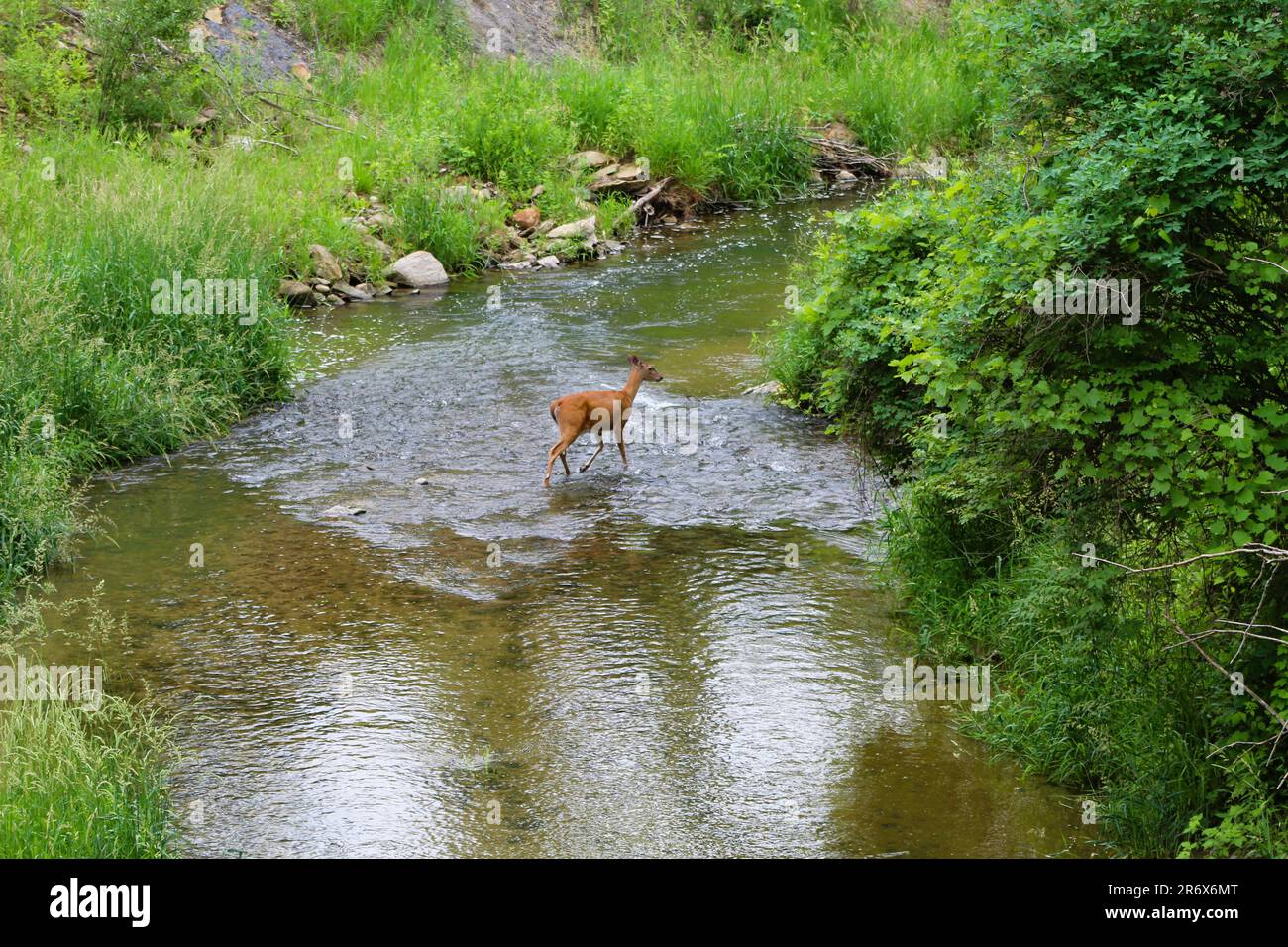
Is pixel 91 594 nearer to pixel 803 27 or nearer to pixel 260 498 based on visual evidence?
pixel 260 498

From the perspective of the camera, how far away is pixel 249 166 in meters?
16.4

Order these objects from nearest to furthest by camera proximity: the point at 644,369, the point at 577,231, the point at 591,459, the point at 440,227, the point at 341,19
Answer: the point at 591,459 → the point at 644,369 → the point at 440,227 → the point at 577,231 → the point at 341,19

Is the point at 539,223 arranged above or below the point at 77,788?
above

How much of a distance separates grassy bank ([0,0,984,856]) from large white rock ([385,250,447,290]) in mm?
218

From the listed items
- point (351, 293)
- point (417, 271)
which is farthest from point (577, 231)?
point (351, 293)

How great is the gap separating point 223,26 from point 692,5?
876 centimetres

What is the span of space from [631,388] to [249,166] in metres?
8.05

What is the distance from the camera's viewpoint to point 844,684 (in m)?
7.02

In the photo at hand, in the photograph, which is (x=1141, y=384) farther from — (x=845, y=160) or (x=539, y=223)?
(x=845, y=160)

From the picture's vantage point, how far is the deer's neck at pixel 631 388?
10578 millimetres

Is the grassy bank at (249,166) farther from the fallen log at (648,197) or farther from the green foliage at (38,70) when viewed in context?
the fallen log at (648,197)

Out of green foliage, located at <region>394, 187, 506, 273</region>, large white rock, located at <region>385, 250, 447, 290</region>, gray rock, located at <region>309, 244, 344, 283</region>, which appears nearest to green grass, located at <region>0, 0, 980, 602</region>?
green foliage, located at <region>394, 187, 506, 273</region>

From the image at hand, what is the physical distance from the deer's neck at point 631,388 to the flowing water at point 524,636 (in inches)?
22.0

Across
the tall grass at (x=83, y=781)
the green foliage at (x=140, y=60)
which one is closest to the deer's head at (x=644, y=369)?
the tall grass at (x=83, y=781)
